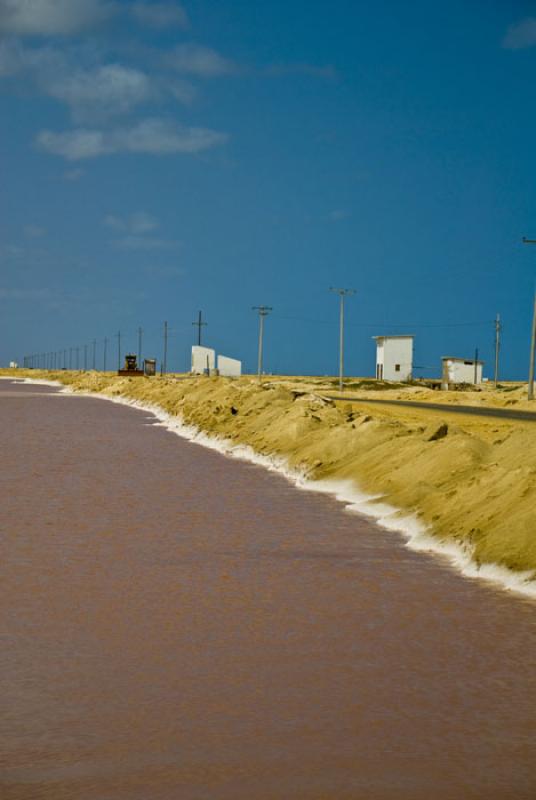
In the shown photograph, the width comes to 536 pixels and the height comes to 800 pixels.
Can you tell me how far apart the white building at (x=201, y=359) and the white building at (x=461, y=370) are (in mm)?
43506

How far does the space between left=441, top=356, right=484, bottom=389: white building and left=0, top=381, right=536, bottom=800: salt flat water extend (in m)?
85.9

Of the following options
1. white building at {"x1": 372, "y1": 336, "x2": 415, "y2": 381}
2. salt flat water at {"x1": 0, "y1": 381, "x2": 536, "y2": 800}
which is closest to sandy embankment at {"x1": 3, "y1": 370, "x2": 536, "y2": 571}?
salt flat water at {"x1": 0, "y1": 381, "x2": 536, "y2": 800}

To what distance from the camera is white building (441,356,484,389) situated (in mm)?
97481

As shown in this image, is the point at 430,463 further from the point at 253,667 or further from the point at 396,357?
the point at 396,357

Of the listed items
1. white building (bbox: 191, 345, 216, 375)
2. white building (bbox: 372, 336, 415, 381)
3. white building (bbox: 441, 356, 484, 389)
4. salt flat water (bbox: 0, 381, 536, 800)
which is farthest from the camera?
white building (bbox: 191, 345, 216, 375)

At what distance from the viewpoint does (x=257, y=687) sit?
6.31 meters

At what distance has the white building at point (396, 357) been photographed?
346ft

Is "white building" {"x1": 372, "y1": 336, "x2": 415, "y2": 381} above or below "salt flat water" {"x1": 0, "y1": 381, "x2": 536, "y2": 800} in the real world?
above

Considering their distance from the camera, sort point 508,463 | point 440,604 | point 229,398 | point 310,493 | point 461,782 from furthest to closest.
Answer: point 229,398
point 310,493
point 508,463
point 440,604
point 461,782

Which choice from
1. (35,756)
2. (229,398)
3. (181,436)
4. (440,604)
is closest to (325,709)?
(35,756)

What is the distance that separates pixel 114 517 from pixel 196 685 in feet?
24.5

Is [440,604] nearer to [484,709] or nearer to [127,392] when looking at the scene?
[484,709]

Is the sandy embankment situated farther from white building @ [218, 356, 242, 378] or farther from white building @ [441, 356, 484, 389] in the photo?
white building @ [218, 356, 242, 378]

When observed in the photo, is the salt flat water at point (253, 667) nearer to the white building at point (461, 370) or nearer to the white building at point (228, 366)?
the white building at point (461, 370)
